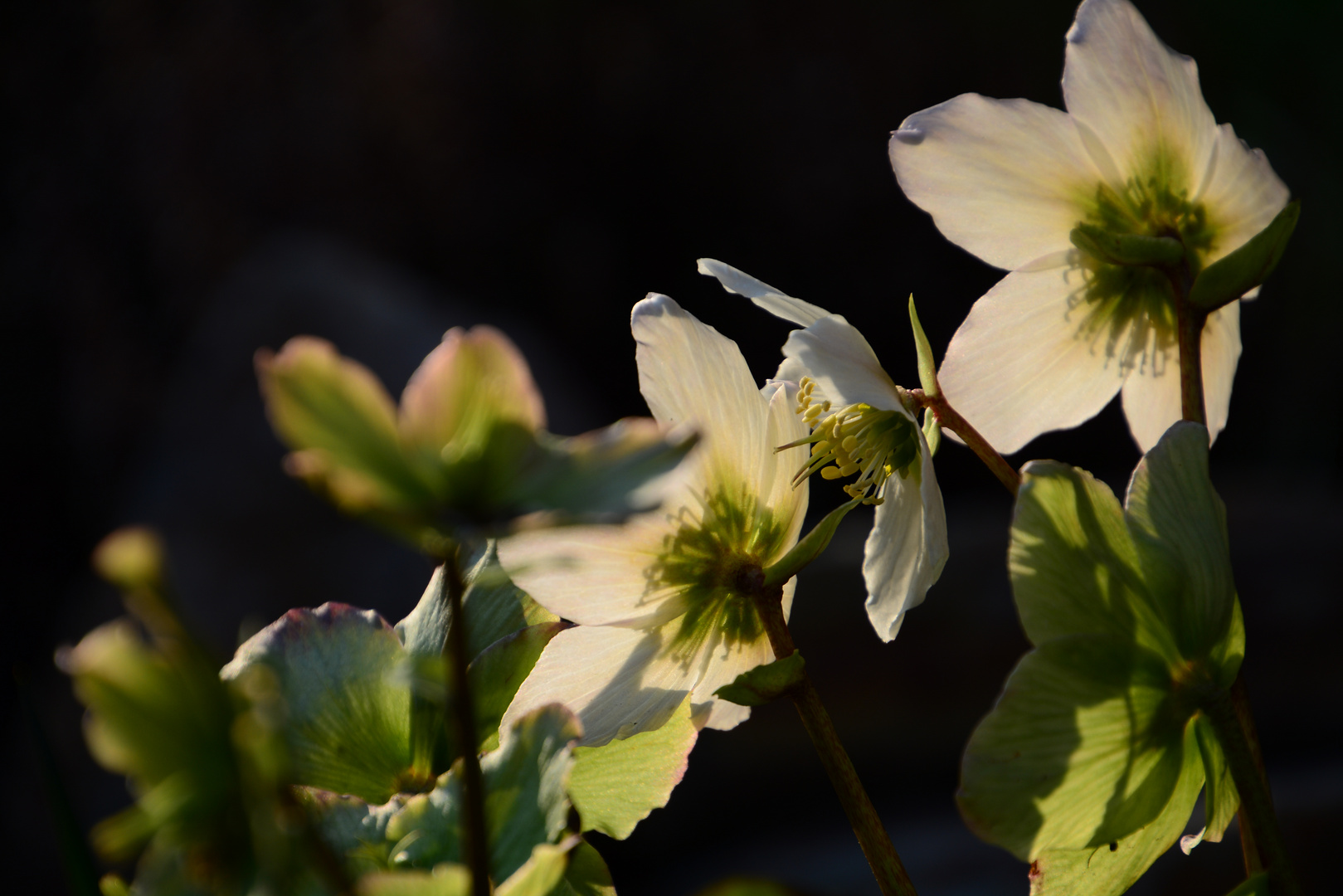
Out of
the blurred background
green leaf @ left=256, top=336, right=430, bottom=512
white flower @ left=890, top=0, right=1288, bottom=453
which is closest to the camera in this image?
green leaf @ left=256, top=336, right=430, bottom=512

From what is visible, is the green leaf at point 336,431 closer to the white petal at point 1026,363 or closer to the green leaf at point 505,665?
the green leaf at point 505,665

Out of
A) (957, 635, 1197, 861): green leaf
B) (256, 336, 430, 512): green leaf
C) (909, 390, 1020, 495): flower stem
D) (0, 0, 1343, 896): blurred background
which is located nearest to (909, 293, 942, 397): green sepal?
(909, 390, 1020, 495): flower stem

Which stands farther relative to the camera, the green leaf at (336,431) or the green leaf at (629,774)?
the green leaf at (629,774)

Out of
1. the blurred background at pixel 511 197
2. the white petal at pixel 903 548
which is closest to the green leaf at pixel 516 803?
the white petal at pixel 903 548

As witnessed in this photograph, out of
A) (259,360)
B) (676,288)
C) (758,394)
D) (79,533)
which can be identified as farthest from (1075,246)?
(79,533)

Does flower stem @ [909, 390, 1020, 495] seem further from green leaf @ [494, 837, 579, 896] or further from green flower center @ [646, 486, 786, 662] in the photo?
green leaf @ [494, 837, 579, 896]

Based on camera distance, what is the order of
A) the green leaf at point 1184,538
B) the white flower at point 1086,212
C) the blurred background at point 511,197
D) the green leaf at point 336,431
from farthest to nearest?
the blurred background at point 511,197 < the white flower at point 1086,212 < the green leaf at point 1184,538 < the green leaf at point 336,431
